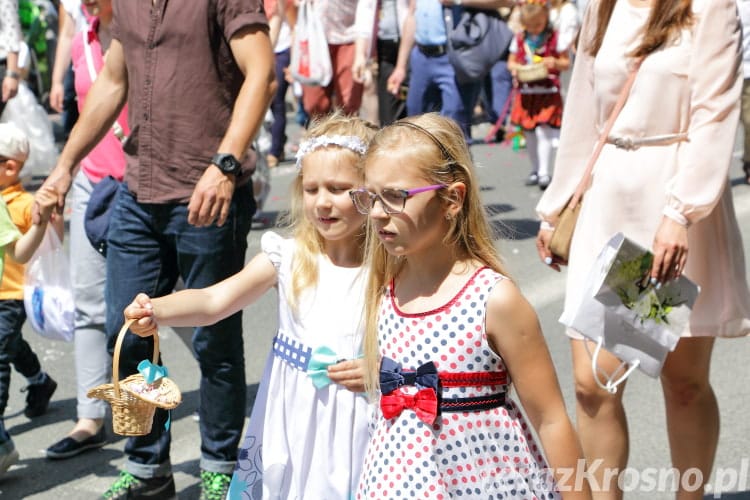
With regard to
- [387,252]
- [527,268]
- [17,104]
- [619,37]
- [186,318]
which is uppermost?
[619,37]

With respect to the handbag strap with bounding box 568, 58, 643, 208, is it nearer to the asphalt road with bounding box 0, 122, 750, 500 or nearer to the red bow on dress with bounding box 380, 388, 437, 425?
the asphalt road with bounding box 0, 122, 750, 500

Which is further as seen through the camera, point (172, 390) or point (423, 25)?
point (423, 25)

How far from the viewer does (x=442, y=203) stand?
2920 mm

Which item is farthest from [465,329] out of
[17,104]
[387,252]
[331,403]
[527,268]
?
[17,104]

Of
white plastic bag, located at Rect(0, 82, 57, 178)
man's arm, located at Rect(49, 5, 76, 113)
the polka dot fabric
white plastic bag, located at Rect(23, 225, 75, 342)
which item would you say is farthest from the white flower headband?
white plastic bag, located at Rect(0, 82, 57, 178)

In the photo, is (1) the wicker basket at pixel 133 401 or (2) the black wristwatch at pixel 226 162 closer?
(1) the wicker basket at pixel 133 401

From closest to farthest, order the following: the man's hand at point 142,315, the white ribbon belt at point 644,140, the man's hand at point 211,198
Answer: the man's hand at point 142,315
the white ribbon belt at point 644,140
the man's hand at point 211,198

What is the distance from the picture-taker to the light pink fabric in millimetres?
3410

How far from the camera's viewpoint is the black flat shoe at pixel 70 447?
201 inches

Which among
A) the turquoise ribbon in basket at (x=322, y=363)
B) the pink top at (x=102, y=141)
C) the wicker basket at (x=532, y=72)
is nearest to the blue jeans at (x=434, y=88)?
the wicker basket at (x=532, y=72)

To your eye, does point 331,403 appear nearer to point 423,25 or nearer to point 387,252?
point 387,252

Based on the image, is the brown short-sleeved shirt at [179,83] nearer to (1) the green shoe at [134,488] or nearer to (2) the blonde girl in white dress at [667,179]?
(1) the green shoe at [134,488]

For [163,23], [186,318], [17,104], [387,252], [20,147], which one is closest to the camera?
[387,252]

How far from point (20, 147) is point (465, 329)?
302 cm
